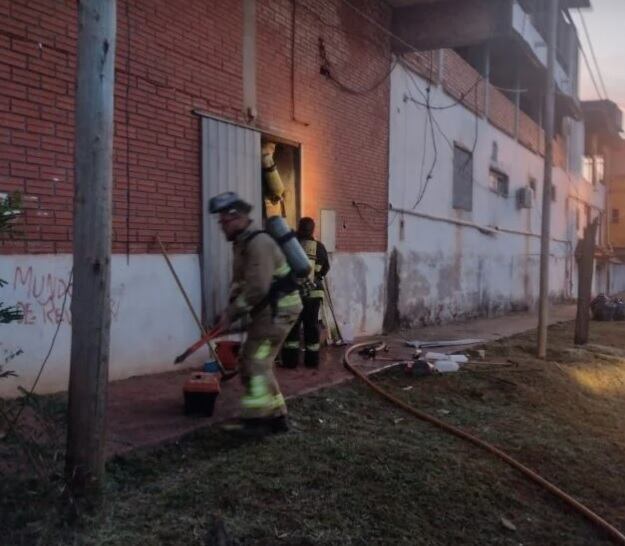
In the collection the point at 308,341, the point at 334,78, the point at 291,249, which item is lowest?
the point at 308,341

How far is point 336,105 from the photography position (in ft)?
33.7

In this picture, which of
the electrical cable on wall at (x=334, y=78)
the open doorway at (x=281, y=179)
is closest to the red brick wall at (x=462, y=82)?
the electrical cable on wall at (x=334, y=78)

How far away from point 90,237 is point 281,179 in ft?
20.0

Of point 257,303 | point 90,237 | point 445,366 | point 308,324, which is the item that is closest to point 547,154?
point 445,366

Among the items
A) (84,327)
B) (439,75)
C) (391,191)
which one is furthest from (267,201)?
(439,75)

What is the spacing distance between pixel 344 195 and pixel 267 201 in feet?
6.39

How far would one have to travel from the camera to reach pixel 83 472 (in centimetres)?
364

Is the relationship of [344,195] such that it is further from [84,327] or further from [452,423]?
[84,327]

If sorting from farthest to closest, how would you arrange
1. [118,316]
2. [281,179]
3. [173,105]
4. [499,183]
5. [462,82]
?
[499,183] < [462,82] < [281,179] < [173,105] < [118,316]

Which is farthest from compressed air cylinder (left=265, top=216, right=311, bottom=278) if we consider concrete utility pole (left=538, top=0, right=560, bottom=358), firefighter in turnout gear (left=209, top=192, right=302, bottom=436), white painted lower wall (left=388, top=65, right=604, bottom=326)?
white painted lower wall (left=388, top=65, right=604, bottom=326)

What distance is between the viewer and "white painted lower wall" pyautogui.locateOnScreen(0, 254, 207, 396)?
566 cm

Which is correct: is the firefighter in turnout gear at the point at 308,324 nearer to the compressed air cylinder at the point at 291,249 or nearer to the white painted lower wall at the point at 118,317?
the white painted lower wall at the point at 118,317

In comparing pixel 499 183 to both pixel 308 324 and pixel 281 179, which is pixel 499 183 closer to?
pixel 281 179

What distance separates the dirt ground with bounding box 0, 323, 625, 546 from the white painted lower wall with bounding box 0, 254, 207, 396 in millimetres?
924
